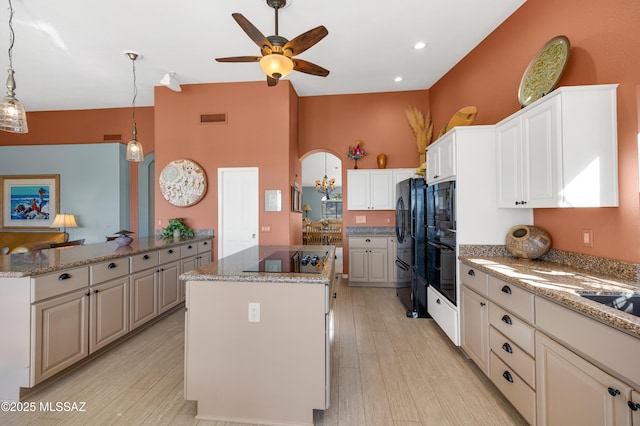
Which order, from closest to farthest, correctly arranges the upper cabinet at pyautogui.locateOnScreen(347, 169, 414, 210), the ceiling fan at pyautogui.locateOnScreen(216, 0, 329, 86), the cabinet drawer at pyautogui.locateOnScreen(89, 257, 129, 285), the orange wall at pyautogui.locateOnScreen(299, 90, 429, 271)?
the ceiling fan at pyautogui.locateOnScreen(216, 0, 329, 86), the cabinet drawer at pyautogui.locateOnScreen(89, 257, 129, 285), the upper cabinet at pyautogui.locateOnScreen(347, 169, 414, 210), the orange wall at pyautogui.locateOnScreen(299, 90, 429, 271)

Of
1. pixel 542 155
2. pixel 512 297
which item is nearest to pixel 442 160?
pixel 542 155

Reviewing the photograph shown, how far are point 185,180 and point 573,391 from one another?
4761 mm

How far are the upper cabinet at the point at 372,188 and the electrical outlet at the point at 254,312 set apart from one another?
3503 mm

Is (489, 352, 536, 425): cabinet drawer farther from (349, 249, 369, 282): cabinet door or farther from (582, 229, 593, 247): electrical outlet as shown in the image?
(349, 249, 369, 282): cabinet door

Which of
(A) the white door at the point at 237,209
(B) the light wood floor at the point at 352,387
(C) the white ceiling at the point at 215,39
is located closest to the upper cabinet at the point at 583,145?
(B) the light wood floor at the point at 352,387

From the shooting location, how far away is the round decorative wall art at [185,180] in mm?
4410

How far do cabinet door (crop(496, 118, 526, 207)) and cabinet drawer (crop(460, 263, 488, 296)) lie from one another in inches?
25.0

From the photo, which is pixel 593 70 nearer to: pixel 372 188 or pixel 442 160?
pixel 442 160

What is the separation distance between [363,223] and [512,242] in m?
2.90

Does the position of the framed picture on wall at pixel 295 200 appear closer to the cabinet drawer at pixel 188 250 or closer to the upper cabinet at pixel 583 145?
the cabinet drawer at pixel 188 250

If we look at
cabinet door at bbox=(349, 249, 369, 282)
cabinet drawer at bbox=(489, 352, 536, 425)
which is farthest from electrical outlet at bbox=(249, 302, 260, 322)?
cabinet door at bbox=(349, 249, 369, 282)

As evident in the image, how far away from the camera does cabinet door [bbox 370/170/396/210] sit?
493cm

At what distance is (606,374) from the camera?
3.68 feet

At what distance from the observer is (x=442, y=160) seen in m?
2.87
